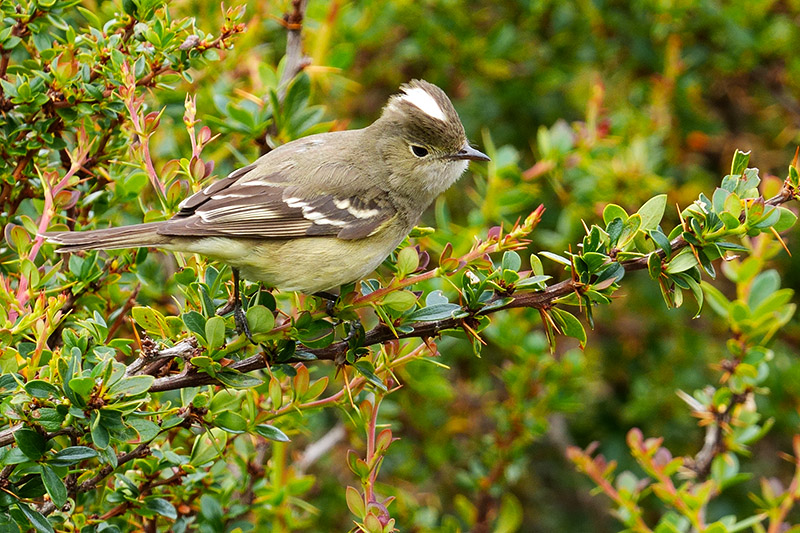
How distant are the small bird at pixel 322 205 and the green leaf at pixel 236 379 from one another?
151 mm

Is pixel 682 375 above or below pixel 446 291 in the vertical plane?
below

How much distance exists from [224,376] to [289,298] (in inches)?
44.5

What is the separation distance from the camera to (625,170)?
478 centimetres

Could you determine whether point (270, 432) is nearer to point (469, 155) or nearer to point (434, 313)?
point (434, 313)

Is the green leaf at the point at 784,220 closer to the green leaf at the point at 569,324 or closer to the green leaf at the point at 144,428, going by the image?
the green leaf at the point at 569,324

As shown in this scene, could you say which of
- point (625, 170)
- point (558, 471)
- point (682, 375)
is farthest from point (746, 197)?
→ point (558, 471)

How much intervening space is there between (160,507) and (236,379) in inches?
21.9

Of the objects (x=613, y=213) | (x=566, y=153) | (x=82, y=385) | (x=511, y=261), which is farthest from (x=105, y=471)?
(x=566, y=153)

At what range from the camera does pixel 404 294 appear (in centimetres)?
228

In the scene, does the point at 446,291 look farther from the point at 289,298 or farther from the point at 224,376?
the point at 224,376

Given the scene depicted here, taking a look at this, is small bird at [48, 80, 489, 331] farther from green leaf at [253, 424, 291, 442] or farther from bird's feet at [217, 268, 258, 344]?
green leaf at [253, 424, 291, 442]

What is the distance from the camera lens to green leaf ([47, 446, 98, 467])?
6.82 ft

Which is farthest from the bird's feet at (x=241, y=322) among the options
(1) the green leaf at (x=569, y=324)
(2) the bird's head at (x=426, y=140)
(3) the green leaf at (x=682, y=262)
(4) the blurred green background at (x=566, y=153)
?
(4) the blurred green background at (x=566, y=153)

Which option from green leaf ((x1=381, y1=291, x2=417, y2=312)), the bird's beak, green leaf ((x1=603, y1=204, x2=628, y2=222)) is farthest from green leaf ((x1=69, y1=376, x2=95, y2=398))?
the bird's beak
